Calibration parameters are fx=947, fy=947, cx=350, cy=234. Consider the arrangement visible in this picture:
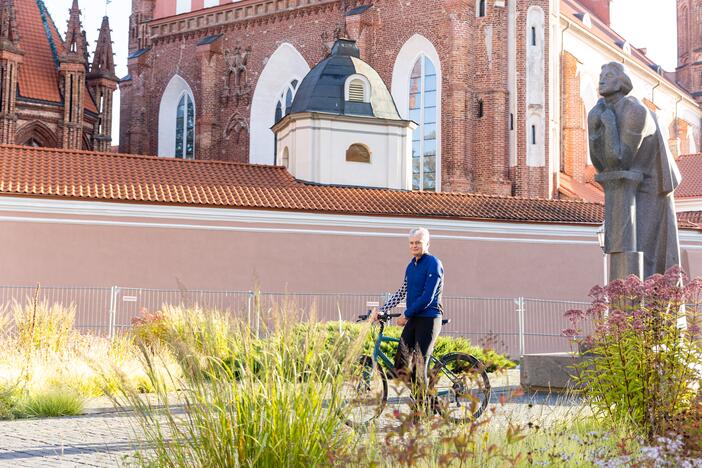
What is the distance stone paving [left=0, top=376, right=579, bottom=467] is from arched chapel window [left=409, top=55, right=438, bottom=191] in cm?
2580

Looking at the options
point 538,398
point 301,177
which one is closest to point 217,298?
point 301,177

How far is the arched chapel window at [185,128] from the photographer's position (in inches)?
1665

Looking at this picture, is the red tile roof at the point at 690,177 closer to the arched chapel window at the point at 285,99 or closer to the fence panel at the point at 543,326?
the arched chapel window at the point at 285,99

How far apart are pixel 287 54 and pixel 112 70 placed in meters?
8.05

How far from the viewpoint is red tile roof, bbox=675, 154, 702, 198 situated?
1639 inches

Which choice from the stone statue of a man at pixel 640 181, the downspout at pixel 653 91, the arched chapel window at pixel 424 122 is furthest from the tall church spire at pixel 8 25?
the downspout at pixel 653 91

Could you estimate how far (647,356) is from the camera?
6.77 meters

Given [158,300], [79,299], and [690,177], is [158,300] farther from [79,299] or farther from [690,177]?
[690,177]

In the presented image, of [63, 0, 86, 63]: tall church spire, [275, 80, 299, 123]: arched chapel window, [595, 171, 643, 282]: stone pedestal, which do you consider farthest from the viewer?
[275, 80, 299, 123]: arched chapel window

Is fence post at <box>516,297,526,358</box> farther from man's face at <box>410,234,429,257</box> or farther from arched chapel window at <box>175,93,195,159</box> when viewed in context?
arched chapel window at <box>175,93,195,159</box>

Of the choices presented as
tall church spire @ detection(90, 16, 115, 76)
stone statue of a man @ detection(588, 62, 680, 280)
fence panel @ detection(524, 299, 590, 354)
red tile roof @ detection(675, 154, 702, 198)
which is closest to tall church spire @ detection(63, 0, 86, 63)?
tall church spire @ detection(90, 16, 115, 76)

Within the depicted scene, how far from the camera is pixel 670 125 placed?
54.9 metres

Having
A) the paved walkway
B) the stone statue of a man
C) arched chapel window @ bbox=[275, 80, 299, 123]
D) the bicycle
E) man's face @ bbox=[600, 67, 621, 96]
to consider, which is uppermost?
arched chapel window @ bbox=[275, 80, 299, 123]

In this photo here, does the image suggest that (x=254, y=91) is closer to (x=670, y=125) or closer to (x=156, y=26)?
(x=156, y=26)
